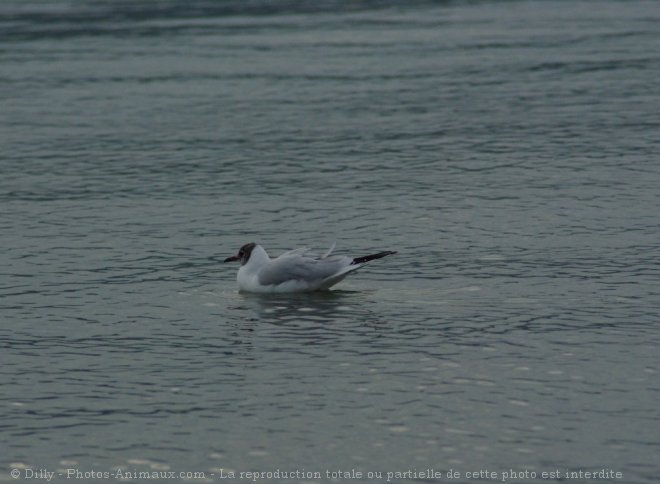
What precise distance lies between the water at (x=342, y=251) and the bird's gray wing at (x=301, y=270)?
280mm

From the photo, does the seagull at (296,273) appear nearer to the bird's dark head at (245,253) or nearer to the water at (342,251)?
the water at (342,251)

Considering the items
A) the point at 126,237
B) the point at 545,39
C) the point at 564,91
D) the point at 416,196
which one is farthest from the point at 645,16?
the point at 126,237

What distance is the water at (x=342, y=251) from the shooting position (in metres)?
13.9

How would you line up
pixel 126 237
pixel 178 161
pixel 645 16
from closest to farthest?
1. pixel 126 237
2. pixel 178 161
3. pixel 645 16

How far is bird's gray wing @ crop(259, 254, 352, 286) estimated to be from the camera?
19469 millimetres

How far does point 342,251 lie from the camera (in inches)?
857

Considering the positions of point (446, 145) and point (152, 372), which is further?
point (446, 145)

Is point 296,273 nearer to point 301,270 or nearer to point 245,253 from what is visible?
point 301,270

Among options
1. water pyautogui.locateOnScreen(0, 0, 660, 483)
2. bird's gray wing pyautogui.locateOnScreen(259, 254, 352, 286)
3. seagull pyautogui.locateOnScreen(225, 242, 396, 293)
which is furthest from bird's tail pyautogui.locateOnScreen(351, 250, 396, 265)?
water pyautogui.locateOnScreen(0, 0, 660, 483)

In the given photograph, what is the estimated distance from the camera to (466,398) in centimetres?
1477

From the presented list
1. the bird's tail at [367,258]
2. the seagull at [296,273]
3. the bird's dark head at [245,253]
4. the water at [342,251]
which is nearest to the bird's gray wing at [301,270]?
the seagull at [296,273]

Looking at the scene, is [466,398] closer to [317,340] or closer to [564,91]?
[317,340]

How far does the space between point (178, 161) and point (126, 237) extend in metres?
7.34

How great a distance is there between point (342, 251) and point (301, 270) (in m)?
2.32
